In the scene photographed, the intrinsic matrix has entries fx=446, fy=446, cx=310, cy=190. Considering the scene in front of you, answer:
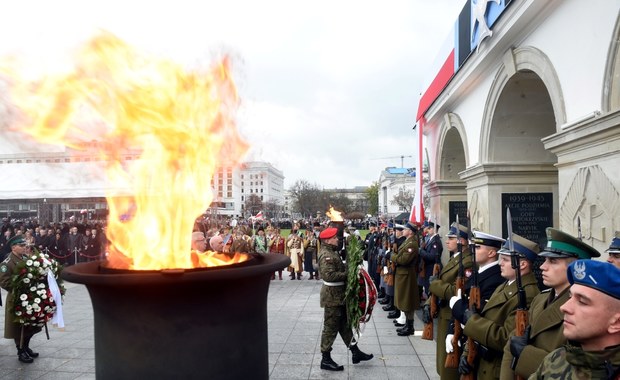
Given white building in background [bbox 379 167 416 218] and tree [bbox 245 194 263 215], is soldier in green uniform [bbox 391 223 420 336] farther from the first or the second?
white building in background [bbox 379 167 416 218]

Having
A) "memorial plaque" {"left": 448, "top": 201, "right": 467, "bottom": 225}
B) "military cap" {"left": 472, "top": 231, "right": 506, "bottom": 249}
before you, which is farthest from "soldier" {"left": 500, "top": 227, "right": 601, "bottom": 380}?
"memorial plaque" {"left": 448, "top": 201, "right": 467, "bottom": 225}

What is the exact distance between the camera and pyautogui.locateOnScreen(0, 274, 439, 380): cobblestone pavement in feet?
19.8

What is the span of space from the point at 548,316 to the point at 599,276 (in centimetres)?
92

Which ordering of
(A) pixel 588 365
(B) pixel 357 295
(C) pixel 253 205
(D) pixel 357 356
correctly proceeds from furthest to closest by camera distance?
(C) pixel 253 205 → (D) pixel 357 356 → (B) pixel 357 295 → (A) pixel 588 365

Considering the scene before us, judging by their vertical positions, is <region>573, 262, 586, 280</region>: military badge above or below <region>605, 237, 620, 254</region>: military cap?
above

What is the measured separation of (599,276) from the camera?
2.04 m

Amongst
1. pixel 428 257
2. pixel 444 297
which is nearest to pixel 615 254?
pixel 444 297

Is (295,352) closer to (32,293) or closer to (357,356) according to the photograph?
(357,356)

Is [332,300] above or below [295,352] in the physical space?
above

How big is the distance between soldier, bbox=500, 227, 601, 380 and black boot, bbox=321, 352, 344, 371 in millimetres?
3269

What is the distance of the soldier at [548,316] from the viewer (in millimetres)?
2756

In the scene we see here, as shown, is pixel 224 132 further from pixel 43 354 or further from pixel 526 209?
A: pixel 526 209

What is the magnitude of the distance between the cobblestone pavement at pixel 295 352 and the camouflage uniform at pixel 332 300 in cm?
47

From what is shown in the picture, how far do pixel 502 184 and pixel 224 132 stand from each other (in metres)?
6.67
